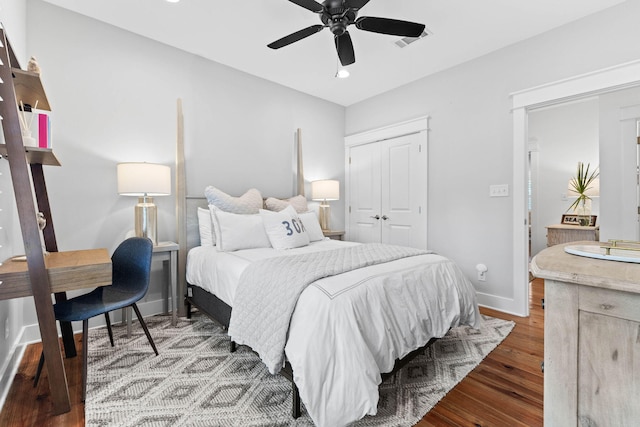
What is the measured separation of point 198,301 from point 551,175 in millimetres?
5909

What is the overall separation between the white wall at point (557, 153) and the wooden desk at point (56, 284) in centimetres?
616

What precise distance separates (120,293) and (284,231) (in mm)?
1342

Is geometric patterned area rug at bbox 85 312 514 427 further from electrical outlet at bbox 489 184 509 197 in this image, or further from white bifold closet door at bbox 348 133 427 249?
white bifold closet door at bbox 348 133 427 249

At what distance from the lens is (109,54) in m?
2.74

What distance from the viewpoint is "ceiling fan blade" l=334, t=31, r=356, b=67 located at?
2205 mm

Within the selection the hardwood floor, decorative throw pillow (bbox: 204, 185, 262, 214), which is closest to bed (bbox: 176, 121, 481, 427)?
the hardwood floor

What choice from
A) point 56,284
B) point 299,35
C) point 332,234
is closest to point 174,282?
point 56,284

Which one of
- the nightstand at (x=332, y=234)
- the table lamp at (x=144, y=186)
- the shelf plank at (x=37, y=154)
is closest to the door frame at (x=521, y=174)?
the nightstand at (x=332, y=234)

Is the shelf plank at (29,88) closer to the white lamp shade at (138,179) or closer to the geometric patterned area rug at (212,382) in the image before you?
the white lamp shade at (138,179)

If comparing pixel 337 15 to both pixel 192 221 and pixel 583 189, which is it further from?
pixel 583 189

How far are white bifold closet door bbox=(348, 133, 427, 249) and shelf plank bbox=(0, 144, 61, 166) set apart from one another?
3501 millimetres

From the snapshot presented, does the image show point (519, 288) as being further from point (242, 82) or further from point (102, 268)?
point (242, 82)

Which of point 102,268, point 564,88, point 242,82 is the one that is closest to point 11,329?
point 102,268

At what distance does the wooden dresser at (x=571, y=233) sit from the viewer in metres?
4.43
